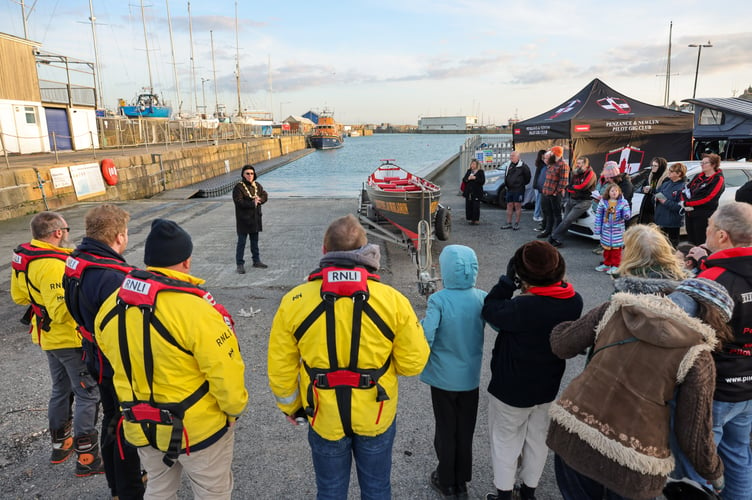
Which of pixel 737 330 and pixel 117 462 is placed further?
pixel 117 462

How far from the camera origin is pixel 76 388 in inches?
121

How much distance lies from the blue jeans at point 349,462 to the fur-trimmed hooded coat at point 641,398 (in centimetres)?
89

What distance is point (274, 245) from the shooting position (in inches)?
347

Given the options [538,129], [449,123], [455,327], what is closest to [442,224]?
[538,129]

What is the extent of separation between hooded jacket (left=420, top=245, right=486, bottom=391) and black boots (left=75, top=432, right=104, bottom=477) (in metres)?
2.29

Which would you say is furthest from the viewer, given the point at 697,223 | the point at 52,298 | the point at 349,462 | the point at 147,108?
the point at 147,108

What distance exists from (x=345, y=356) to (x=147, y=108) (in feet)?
195

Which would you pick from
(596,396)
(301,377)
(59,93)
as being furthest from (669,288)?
(59,93)

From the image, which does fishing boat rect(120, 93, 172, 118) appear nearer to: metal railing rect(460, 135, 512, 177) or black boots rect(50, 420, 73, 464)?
metal railing rect(460, 135, 512, 177)

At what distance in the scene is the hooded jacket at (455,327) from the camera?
2629 millimetres

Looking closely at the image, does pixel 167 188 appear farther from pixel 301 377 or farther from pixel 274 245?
pixel 301 377

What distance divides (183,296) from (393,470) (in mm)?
1922

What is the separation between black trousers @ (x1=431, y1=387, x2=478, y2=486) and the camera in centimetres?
271

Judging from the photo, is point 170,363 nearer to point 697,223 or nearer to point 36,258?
point 36,258
